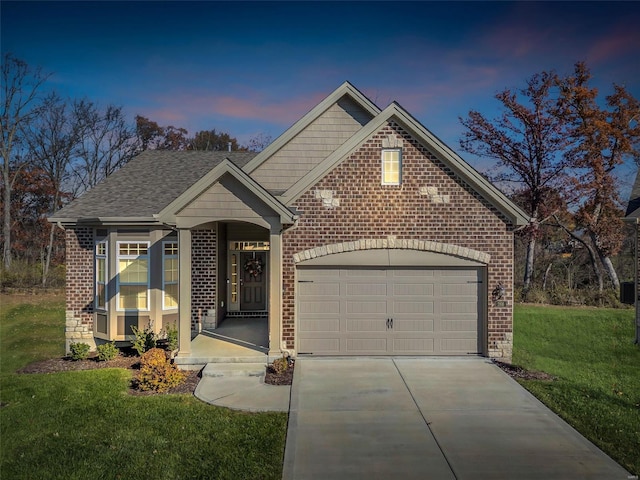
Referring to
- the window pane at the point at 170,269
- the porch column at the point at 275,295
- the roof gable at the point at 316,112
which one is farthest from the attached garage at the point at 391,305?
the roof gable at the point at 316,112

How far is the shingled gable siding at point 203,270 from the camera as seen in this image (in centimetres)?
1302

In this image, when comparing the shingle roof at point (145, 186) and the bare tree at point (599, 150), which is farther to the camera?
the bare tree at point (599, 150)

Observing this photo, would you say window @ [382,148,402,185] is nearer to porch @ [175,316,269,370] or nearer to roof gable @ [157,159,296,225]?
roof gable @ [157,159,296,225]

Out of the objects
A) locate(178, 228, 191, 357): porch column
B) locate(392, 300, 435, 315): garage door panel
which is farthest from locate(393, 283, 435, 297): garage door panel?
locate(178, 228, 191, 357): porch column

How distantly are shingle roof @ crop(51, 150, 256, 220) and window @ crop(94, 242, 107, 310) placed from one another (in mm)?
1009

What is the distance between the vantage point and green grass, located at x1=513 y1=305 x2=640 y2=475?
7125 mm

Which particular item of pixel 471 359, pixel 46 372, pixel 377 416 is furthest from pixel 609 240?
pixel 46 372

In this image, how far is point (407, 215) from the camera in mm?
11094

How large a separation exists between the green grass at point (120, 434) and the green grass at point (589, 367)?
5216 mm

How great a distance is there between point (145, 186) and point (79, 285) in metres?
3.71

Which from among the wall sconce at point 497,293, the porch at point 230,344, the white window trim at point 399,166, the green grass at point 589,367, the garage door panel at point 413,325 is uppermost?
the white window trim at point 399,166

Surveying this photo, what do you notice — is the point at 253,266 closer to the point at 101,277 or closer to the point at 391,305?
the point at 101,277

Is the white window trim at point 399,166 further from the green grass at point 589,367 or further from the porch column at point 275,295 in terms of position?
the green grass at point 589,367

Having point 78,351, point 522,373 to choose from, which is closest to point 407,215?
point 522,373
